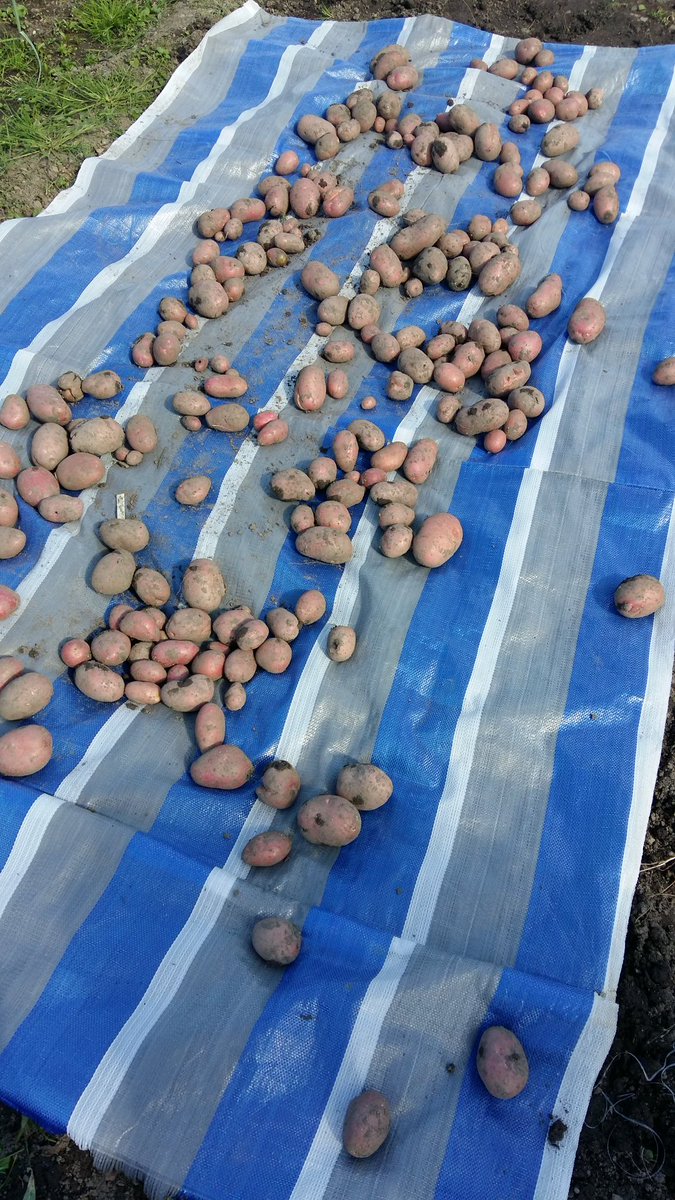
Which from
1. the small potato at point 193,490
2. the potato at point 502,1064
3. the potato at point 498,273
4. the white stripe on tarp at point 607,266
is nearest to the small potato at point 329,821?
the potato at point 502,1064

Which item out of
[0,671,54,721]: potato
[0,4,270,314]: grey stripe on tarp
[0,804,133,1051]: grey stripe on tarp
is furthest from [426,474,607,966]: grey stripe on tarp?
[0,4,270,314]: grey stripe on tarp

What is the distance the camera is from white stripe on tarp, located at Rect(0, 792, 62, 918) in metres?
2.05

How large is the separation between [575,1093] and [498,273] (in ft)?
9.33

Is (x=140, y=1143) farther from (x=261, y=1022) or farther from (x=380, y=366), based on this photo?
(x=380, y=366)

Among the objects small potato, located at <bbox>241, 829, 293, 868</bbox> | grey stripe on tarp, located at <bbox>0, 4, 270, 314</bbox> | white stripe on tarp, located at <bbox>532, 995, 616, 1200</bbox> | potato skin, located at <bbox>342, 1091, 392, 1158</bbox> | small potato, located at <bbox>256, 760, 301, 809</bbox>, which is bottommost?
white stripe on tarp, located at <bbox>532, 995, 616, 1200</bbox>

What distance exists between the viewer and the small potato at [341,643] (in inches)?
94.2

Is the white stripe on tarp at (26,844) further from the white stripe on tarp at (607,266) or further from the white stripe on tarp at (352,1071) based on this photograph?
the white stripe on tarp at (607,266)

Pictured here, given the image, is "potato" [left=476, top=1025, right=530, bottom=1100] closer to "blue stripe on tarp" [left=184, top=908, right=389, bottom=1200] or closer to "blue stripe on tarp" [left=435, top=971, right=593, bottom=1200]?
"blue stripe on tarp" [left=435, top=971, right=593, bottom=1200]

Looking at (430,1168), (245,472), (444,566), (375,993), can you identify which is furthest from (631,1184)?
(245,472)

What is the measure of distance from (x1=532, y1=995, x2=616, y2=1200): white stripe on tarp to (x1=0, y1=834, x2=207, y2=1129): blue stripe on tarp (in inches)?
40.0

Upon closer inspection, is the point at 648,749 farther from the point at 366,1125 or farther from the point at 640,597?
the point at 366,1125

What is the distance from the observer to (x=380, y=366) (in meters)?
3.09

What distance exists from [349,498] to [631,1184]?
2.09 metres

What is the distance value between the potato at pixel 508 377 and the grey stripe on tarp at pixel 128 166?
200 cm
